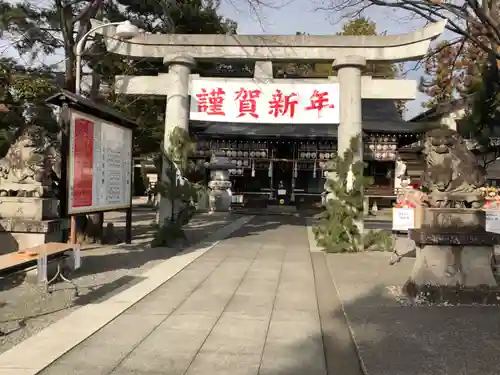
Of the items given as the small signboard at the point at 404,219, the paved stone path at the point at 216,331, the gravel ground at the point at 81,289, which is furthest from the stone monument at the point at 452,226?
the gravel ground at the point at 81,289

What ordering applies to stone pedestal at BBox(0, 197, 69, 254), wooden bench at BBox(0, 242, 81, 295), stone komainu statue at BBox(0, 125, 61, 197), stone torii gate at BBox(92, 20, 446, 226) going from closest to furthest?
1. wooden bench at BBox(0, 242, 81, 295)
2. stone pedestal at BBox(0, 197, 69, 254)
3. stone komainu statue at BBox(0, 125, 61, 197)
4. stone torii gate at BBox(92, 20, 446, 226)

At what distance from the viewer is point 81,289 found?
24.4ft

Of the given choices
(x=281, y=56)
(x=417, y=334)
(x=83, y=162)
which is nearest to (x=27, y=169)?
(x=83, y=162)

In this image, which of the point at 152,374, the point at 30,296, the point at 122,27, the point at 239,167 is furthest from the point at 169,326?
the point at 239,167

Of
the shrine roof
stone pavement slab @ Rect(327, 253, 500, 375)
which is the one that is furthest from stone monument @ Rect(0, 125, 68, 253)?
the shrine roof

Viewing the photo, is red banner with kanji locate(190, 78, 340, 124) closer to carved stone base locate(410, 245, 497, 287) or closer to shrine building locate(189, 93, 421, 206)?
carved stone base locate(410, 245, 497, 287)

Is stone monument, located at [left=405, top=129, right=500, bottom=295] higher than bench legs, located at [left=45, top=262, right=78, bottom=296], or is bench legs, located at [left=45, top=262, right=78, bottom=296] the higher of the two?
stone monument, located at [left=405, top=129, right=500, bottom=295]

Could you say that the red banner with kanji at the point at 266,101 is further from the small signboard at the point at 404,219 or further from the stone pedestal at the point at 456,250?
the stone pedestal at the point at 456,250

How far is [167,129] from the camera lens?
524 inches

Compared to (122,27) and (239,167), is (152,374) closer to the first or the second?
(122,27)

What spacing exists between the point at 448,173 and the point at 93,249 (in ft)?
25.5

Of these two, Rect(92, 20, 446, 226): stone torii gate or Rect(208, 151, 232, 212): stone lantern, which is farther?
Rect(208, 151, 232, 212): stone lantern

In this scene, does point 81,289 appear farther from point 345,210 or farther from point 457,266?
point 345,210

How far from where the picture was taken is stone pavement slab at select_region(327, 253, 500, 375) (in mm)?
4469
